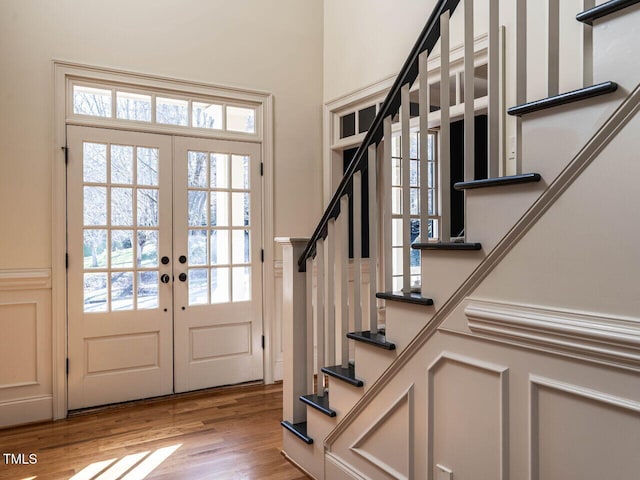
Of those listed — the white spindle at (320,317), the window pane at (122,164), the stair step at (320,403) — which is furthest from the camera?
the window pane at (122,164)

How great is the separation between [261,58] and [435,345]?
10.7 ft

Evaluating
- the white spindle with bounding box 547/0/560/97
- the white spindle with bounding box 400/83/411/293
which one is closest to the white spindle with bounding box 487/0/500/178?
the white spindle with bounding box 547/0/560/97

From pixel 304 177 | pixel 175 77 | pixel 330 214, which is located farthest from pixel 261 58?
pixel 330 214

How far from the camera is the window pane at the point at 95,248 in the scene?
3736 millimetres

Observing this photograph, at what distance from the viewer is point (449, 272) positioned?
1.87 meters

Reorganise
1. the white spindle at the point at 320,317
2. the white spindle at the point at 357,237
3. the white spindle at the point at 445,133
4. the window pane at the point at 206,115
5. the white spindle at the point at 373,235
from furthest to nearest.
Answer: the window pane at the point at 206,115, the white spindle at the point at 320,317, the white spindle at the point at 357,237, the white spindle at the point at 373,235, the white spindle at the point at 445,133

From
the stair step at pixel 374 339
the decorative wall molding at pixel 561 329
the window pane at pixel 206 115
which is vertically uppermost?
the window pane at pixel 206 115

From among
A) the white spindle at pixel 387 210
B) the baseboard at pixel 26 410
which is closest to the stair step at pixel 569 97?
the white spindle at pixel 387 210

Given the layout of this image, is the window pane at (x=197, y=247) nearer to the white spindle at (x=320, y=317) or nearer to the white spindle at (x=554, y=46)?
the white spindle at (x=320, y=317)

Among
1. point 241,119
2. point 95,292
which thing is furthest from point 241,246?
point 95,292

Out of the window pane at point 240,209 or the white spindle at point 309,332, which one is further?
the window pane at point 240,209

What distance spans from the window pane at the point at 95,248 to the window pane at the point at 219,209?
2.78 feet

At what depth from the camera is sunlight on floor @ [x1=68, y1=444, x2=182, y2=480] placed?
106 inches

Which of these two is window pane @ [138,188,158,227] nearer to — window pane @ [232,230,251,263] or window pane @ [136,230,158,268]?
window pane @ [136,230,158,268]
